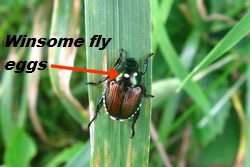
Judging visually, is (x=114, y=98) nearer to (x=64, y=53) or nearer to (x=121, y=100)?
(x=121, y=100)

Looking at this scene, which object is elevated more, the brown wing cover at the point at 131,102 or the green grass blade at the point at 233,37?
the green grass blade at the point at 233,37

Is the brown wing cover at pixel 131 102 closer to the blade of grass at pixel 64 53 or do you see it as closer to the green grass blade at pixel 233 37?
the green grass blade at pixel 233 37

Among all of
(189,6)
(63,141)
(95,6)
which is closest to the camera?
(95,6)

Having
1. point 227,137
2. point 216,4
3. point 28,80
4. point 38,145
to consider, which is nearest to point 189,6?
point 216,4

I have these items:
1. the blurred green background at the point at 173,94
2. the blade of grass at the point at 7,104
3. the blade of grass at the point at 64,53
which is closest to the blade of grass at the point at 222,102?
the blurred green background at the point at 173,94

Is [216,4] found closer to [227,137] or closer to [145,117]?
[227,137]

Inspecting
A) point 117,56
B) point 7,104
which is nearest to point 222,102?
point 117,56

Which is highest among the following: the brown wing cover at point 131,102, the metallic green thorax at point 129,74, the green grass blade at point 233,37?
the green grass blade at point 233,37
